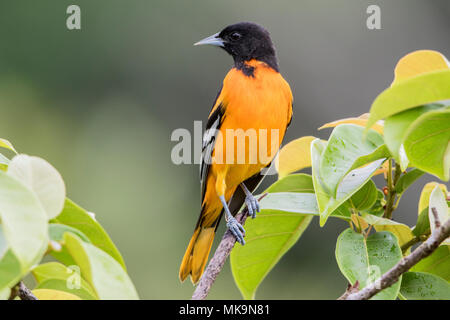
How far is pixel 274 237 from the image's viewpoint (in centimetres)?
212

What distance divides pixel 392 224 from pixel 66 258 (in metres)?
1.01

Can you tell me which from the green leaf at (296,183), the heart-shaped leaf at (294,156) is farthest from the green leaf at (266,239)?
the heart-shaped leaf at (294,156)

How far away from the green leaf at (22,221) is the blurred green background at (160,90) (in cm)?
546

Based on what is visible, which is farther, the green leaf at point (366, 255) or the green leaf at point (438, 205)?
the green leaf at point (366, 255)

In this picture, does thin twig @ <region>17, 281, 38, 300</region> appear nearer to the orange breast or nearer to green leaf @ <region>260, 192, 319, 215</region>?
green leaf @ <region>260, 192, 319, 215</region>

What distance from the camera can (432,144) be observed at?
4.79 feet

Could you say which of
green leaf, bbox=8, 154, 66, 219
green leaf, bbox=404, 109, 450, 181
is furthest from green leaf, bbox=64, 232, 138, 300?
green leaf, bbox=404, 109, 450, 181

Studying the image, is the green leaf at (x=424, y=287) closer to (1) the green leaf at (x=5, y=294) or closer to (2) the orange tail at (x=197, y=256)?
(1) the green leaf at (x=5, y=294)

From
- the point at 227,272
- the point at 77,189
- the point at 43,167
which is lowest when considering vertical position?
the point at 227,272

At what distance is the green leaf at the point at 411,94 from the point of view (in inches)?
52.2

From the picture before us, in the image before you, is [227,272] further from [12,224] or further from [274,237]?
[12,224]

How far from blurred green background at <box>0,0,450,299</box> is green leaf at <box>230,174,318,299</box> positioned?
14.7ft

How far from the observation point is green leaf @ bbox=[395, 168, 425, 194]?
195cm
